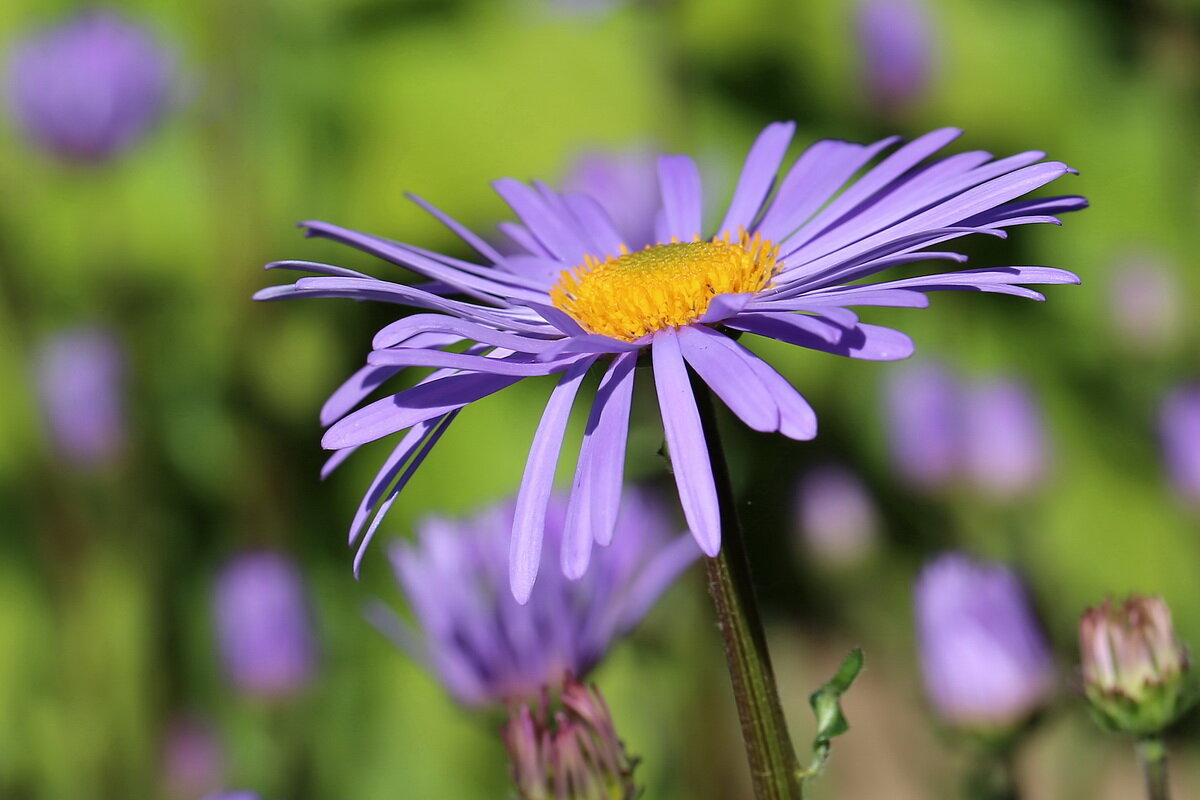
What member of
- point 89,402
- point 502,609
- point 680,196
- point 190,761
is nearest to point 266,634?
point 190,761

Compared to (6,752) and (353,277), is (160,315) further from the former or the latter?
(353,277)

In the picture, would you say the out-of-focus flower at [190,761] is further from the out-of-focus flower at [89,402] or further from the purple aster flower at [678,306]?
the purple aster flower at [678,306]

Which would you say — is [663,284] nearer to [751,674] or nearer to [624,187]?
[751,674]

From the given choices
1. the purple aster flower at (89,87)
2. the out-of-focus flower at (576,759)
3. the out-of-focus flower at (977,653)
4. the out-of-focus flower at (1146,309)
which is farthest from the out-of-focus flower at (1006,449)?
the purple aster flower at (89,87)

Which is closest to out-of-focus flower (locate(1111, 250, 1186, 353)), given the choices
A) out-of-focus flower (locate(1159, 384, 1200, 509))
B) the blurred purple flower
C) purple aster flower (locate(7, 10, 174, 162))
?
out-of-focus flower (locate(1159, 384, 1200, 509))

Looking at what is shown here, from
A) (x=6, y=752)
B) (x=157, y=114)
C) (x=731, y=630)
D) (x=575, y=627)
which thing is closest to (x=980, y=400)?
(x=575, y=627)

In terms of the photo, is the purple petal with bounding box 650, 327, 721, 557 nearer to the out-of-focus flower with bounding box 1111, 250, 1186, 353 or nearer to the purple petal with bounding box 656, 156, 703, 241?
the purple petal with bounding box 656, 156, 703, 241
